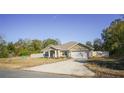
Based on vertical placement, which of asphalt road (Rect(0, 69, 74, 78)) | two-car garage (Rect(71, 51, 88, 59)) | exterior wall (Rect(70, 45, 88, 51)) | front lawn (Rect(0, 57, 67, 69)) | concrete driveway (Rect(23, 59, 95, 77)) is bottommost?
asphalt road (Rect(0, 69, 74, 78))

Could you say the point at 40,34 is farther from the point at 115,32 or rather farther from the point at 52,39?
the point at 115,32

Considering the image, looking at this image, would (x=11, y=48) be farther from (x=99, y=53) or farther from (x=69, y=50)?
(x=99, y=53)

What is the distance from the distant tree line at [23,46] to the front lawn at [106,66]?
156 centimetres

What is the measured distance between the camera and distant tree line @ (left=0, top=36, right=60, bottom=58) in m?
9.55

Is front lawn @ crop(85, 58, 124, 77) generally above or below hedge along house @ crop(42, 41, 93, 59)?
below

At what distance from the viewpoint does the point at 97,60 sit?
9.58 meters

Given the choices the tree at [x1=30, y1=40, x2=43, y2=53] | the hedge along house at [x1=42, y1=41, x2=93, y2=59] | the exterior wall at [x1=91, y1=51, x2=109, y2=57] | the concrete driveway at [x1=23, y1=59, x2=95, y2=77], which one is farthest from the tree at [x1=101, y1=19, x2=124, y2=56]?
the tree at [x1=30, y1=40, x2=43, y2=53]

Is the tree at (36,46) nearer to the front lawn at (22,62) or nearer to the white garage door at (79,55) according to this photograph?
the front lawn at (22,62)

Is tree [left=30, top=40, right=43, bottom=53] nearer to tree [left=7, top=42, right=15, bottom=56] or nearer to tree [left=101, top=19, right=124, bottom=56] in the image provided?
tree [left=7, top=42, right=15, bottom=56]

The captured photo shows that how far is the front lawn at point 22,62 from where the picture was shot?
984cm

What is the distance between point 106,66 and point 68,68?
54.7 inches

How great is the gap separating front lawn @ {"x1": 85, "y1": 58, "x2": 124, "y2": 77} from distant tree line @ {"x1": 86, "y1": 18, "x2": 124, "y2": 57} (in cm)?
29

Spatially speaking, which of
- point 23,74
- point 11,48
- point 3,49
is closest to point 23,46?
point 11,48
